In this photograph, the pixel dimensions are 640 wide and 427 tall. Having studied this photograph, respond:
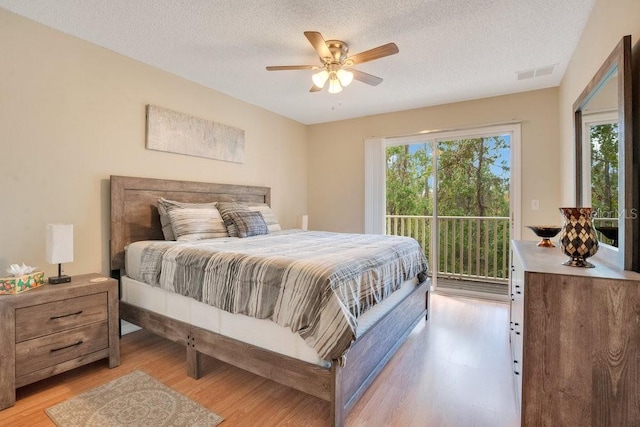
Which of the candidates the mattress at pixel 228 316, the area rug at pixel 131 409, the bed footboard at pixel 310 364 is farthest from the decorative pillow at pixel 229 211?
the area rug at pixel 131 409

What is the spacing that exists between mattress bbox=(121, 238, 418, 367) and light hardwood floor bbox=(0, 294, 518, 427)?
0.36 meters

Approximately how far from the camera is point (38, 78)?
2279mm

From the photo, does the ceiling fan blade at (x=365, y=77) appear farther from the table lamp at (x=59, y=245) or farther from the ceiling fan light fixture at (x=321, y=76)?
the table lamp at (x=59, y=245)

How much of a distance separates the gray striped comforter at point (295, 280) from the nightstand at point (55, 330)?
38 centimetres

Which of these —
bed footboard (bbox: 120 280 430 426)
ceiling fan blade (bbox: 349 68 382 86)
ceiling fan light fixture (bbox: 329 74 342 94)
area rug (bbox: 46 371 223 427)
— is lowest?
area rug (bbox: 46 371 223 427)

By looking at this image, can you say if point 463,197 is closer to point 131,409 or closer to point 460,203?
point 460,203

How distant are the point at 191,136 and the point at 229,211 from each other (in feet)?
3.12

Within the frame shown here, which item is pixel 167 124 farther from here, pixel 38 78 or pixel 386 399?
pixel 386 399

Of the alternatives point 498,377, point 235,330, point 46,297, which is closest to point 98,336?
point 46,297

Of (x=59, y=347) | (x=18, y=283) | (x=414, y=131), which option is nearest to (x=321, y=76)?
(x=414, y=131)

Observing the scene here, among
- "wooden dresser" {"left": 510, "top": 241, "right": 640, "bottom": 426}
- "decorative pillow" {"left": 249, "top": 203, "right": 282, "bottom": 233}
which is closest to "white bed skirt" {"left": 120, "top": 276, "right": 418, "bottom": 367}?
"wooden dresser" {"left": 510, "top": 241, "right": 640, "bottom": 426}

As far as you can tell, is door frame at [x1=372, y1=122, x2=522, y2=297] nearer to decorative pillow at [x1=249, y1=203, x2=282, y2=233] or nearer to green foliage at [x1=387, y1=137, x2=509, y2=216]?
green foliage at [x1=387, y1=137, x2=509, y2=216]

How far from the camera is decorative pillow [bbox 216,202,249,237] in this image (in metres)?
3.09

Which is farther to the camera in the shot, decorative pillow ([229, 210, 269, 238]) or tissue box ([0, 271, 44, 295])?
decorative pillow ([229, 210, 269, 238])
